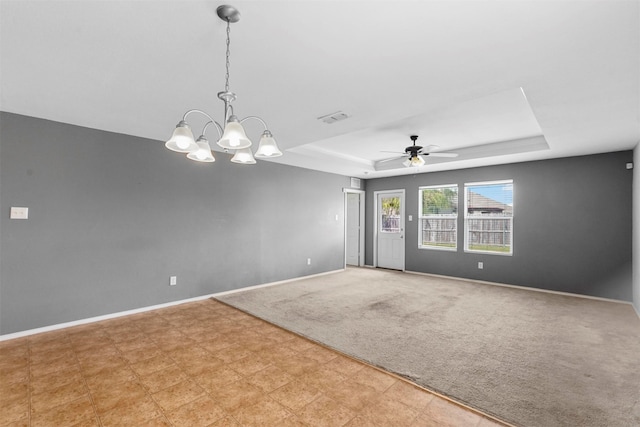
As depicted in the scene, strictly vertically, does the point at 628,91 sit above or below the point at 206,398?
above

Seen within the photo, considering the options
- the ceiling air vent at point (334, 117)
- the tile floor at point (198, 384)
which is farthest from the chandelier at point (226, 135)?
the tile floor at point (198, 384)

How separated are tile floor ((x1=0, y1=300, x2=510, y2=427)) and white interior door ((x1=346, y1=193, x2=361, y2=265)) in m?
5.06

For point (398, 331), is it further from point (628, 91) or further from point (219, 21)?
point (219, 21)

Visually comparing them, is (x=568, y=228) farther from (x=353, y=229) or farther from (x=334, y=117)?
(x=334, y=117)

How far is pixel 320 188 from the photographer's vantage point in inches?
264

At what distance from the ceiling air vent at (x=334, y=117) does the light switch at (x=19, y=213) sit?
3.44 metres

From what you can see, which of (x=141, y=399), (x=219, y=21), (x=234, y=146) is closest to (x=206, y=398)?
(x=141, y=399)

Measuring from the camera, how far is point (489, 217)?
19.8ft

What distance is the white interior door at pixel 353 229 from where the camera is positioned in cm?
809

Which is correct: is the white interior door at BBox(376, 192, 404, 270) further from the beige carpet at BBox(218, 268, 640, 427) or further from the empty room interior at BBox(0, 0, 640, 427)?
the beige carpet at BBox(218, 268, 640, 427)

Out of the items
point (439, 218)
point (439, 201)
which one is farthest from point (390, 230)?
point (439, 201)

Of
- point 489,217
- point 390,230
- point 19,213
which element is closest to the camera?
point 19,213

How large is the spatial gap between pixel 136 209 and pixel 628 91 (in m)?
5.48

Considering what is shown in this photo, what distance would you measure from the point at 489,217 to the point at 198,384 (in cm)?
594
